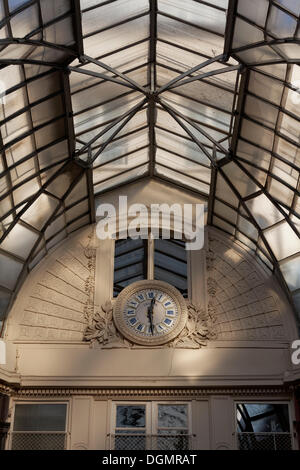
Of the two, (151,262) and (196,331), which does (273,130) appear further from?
(196,331)

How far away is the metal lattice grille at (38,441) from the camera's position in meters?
19.5

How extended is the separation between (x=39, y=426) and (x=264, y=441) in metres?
6.81

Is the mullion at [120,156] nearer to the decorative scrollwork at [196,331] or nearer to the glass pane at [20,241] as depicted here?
the glass pane at [20,241]

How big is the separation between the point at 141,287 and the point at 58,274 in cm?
288

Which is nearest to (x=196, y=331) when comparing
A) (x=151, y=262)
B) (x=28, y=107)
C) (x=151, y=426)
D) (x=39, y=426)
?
(x=151, y=262)

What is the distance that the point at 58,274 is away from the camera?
22.2 metres

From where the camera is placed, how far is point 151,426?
19.8 m

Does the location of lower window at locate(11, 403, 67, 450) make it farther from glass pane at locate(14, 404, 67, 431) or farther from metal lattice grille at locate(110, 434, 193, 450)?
metal lattice grille at locate(110, 434, 193, 450)

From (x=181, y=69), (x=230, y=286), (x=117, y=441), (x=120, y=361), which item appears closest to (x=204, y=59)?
(x=181, y=69)

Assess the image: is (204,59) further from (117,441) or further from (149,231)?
(117,441)

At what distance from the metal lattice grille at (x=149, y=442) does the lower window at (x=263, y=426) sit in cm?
165

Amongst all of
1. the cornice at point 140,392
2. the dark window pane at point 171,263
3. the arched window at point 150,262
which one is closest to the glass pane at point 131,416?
the cornice at point 140,392

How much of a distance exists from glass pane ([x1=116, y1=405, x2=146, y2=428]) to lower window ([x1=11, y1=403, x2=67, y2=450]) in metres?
1.69

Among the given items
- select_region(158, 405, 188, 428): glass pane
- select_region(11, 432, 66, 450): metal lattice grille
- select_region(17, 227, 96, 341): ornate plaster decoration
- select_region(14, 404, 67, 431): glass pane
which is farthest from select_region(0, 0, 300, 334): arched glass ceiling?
select_region(158, 405, 188, 428): glass pane
